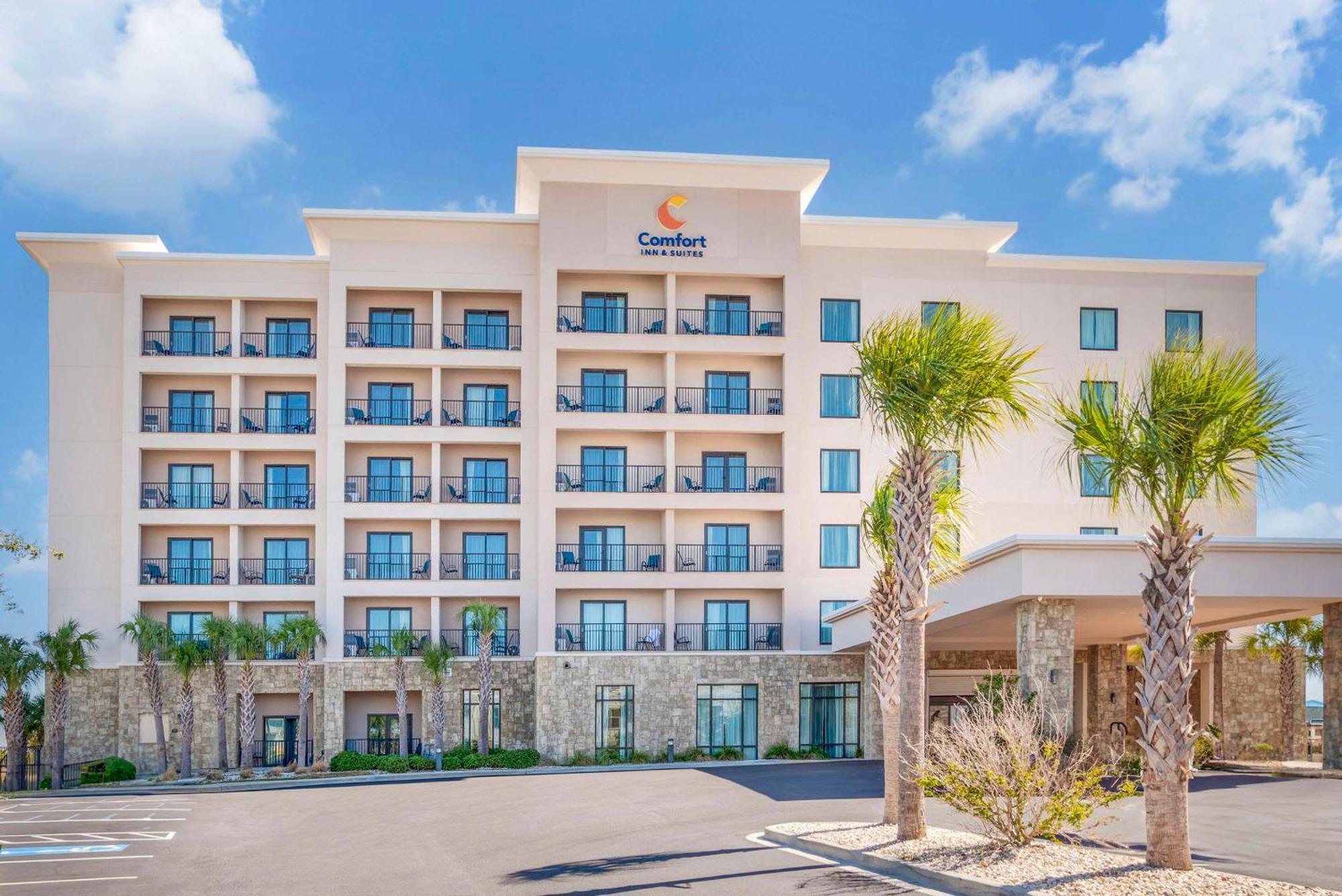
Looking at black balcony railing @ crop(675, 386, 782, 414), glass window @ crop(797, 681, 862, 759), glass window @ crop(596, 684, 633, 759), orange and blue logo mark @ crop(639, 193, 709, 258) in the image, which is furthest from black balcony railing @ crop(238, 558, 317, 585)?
glass window @ crop(797, 681, 862, 759)

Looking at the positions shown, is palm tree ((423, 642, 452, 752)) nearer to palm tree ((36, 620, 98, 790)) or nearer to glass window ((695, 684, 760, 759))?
glass window ((695, 684, 760, 759))

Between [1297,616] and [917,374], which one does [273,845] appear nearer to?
[917,374]

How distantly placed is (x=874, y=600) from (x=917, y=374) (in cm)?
395

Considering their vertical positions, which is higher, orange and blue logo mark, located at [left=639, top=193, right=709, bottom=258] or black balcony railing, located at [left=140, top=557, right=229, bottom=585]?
orange and blue logo mark, located at [left=639, top=193, right=709, bottom=258]

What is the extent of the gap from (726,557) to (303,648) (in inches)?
555

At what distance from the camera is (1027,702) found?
24.5 meters

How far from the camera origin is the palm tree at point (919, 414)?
16984 millimetres

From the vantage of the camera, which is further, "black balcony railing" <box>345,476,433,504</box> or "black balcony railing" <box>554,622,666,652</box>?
"black balcony railing" <box>345,476,433,504</box>

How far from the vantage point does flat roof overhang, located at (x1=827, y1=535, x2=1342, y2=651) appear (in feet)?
80.1

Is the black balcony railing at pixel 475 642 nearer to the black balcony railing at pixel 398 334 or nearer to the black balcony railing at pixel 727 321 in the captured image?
the black balcony railing at pixel 398 334

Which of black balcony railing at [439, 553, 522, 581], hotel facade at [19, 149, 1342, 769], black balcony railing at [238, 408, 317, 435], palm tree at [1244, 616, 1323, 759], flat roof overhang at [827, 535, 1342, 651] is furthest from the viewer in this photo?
black balcony railing at [238, 408, 317, 435]

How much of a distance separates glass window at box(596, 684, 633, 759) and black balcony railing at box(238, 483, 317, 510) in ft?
40.8

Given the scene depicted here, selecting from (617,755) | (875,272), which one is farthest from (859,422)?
(617,755)

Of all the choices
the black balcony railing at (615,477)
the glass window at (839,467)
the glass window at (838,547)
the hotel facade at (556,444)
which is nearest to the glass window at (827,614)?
the hotel facade at (556,444)
